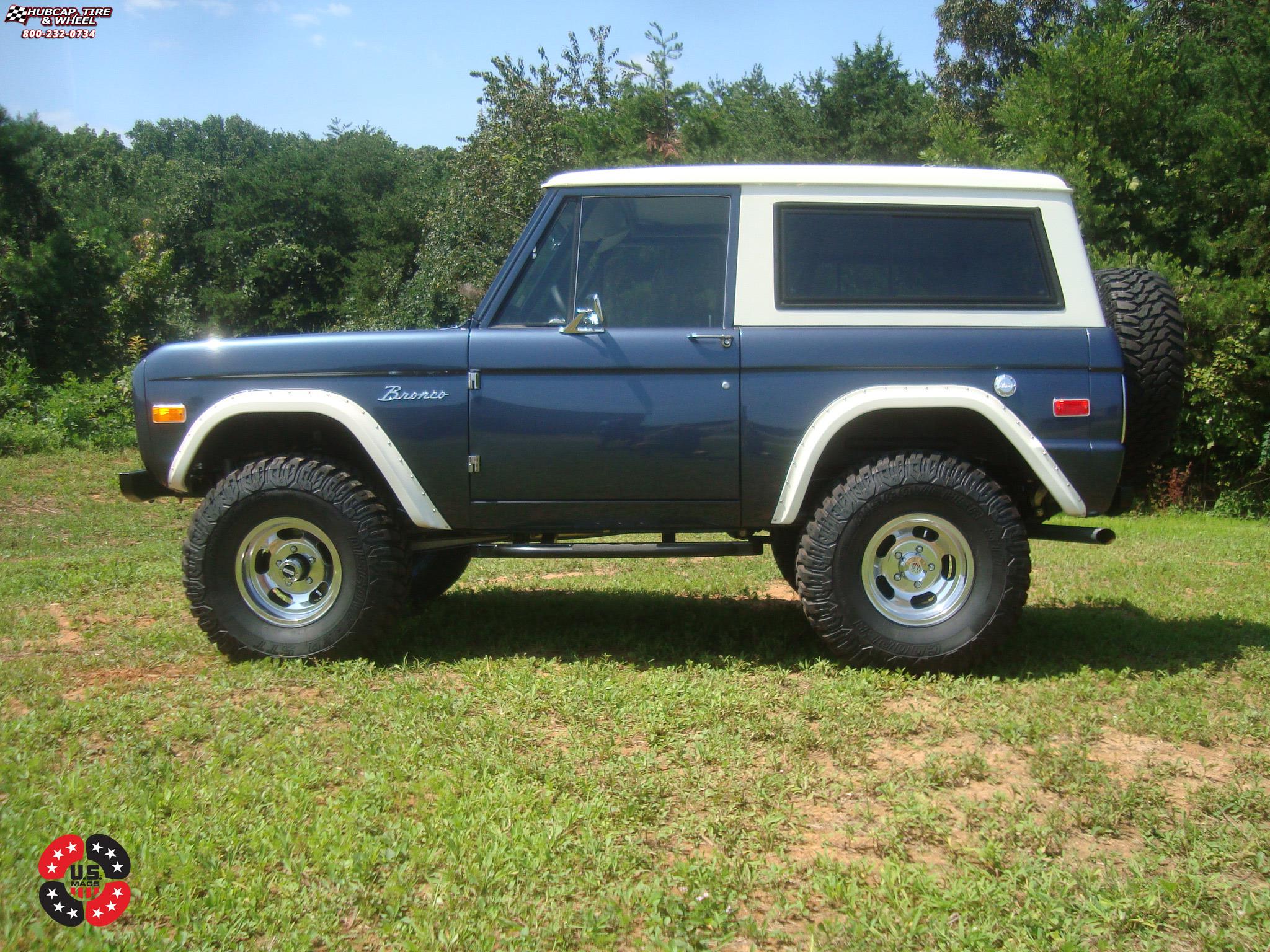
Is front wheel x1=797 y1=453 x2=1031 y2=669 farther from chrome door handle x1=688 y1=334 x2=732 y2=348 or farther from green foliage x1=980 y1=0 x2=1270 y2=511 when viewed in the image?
green foliage x1=980 y1=0 x2=1270 y2=511

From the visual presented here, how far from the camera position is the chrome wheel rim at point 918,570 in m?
4.71

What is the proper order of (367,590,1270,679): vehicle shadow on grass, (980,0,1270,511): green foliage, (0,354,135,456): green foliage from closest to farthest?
(367,590,1270,679): vehicle shadow on grass, (980,0,1270,511): green foliage, (0,354,135,456): green foliage

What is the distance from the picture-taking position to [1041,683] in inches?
183

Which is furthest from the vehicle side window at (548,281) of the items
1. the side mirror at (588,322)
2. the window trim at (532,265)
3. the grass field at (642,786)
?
the grass field at (642,786)

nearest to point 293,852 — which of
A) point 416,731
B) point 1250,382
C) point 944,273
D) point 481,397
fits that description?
point 416,731

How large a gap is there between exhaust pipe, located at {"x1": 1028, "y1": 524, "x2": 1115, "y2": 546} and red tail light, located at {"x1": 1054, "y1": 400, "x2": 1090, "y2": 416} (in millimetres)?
505

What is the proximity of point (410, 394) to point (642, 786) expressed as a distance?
218 centimetres

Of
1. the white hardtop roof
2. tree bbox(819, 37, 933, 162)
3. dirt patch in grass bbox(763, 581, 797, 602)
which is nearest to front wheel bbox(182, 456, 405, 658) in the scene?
the white hardtop roof

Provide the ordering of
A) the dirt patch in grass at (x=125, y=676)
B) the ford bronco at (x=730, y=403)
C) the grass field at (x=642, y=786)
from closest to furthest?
the grass field at (x=642, y=786), the dirt patch in grass at (x=125, y=676), the ford bronco at (x=730, y=403)

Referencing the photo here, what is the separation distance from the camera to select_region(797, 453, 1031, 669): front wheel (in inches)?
183

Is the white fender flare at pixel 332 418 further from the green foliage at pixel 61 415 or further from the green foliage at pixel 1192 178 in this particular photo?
the green foliage at pixel 61 415

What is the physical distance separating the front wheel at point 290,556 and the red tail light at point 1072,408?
2.98 meters

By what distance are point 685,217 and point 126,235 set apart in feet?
138

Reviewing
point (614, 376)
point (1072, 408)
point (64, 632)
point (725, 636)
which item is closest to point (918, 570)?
point (1072, 408)
